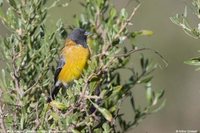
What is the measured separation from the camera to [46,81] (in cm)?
313

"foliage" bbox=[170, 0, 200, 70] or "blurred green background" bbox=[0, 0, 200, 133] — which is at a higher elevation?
"blurred green background" bbox=[0, 0, 200, 133]

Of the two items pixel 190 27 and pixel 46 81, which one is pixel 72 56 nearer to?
pixel 46 81

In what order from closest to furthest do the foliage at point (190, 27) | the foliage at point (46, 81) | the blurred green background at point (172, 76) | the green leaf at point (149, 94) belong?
the foliage at point (190, 27), the foliage at point (46, 81), the green leaf at point (149, 94), the blurred green background at point (172, 76)

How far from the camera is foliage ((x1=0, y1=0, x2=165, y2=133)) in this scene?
9.49 ft

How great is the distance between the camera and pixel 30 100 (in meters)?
3.10

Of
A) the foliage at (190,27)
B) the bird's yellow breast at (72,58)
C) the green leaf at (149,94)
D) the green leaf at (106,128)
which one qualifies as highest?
the bird's yellow breast at (72,58)

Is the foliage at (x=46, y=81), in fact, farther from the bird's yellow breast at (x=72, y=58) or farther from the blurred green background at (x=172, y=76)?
the blurred green background at (x=172, y=76)

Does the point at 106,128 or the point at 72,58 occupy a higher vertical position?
the point at 72,58

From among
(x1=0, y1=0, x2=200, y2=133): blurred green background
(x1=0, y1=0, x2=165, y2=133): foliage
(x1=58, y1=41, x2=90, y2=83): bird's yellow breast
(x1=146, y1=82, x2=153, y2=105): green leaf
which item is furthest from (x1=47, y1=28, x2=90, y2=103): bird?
(x1=0, y1=0, x2=200, y2=133): blurred green background

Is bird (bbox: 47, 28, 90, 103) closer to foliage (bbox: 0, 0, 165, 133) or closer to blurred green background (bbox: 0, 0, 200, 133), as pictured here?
foliage (bbox: 0, 0, 165, 133)

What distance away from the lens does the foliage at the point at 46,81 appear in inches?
114

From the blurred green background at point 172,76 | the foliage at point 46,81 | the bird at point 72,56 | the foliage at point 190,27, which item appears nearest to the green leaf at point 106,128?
the foliage at point 46,81

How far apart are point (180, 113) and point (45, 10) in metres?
7.46

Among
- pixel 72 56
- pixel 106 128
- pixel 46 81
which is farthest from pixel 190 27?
pixel 72 56
